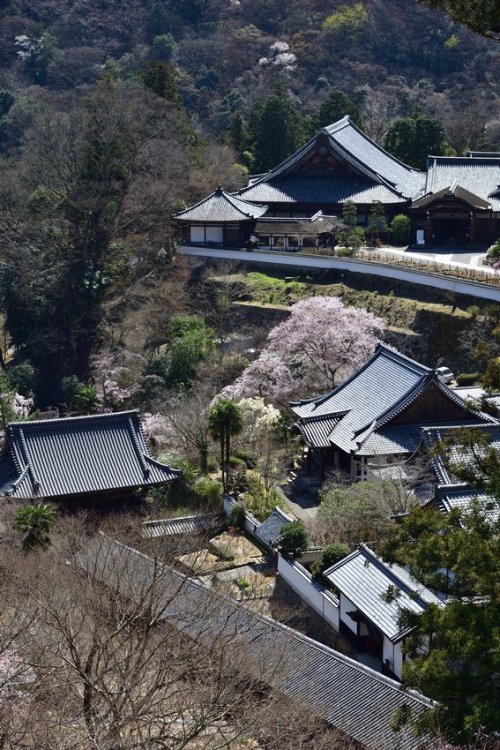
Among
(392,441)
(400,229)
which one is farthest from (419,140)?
(392,441)

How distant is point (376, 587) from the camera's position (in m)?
20.2

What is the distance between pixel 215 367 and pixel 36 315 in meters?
8.65

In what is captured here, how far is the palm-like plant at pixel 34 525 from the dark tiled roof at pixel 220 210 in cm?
2331

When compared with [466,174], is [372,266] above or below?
below

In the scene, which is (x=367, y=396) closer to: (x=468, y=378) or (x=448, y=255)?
(x=468, y=378)

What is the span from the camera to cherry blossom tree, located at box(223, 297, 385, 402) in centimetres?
3291

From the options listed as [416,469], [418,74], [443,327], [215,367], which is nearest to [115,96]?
[215,367]

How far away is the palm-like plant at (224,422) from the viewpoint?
27.4m

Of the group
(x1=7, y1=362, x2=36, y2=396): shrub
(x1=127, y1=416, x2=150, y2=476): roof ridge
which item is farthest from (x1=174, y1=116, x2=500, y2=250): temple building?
(x1=127, y1=416, x2=150, y2=476): roof ridge

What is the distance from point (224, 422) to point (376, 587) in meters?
8.41

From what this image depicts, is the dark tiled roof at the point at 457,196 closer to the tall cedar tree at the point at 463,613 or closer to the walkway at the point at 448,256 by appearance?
the walkway at the point at 448,256

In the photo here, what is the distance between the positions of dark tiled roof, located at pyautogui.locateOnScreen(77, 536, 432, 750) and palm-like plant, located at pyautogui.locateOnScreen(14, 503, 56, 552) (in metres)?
1.81

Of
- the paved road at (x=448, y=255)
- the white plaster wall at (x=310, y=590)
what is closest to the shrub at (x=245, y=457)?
the white plaster wall at (x=310, y=590)

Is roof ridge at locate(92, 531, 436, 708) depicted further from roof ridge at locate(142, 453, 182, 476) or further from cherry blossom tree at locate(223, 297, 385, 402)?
cherry blossom tree at locate(223, 297, 385, 402)
